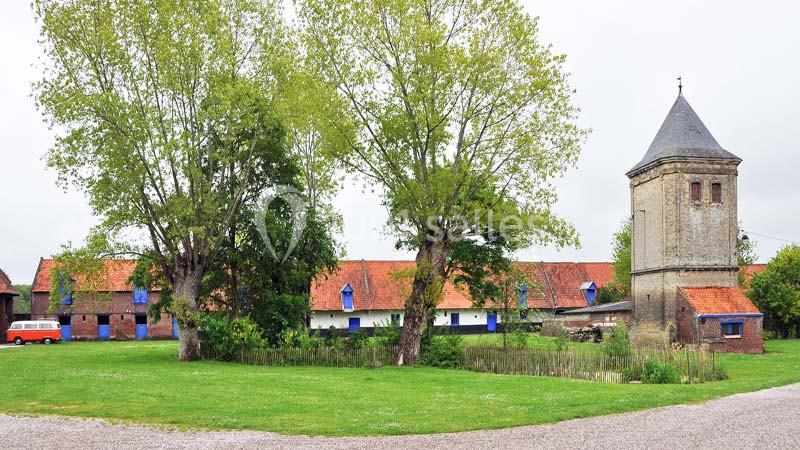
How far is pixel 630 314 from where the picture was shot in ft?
173

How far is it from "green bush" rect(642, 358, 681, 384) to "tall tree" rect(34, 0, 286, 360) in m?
19.2

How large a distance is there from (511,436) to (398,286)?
4849cm

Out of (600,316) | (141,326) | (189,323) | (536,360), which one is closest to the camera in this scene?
(536,360)

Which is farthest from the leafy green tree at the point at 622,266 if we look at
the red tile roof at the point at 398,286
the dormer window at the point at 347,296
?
the dormer window at the point at 347,296

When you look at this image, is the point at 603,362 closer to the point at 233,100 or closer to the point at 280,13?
the point at 233,100

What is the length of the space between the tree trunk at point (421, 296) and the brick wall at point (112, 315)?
112 ft

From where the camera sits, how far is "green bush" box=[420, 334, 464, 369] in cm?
3309

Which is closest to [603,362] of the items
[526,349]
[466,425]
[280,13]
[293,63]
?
[526,349]

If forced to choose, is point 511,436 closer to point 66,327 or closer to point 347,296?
point 347,296

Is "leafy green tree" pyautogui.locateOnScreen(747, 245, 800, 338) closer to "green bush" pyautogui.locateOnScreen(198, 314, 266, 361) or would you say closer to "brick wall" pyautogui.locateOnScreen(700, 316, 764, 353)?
"brick wall" pyautogui.locateOnScreen(700, 316, 764, 353)

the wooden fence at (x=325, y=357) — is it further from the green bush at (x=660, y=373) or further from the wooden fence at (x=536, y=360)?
the green bush at (x=660, y=373)

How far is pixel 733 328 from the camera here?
1727 inches

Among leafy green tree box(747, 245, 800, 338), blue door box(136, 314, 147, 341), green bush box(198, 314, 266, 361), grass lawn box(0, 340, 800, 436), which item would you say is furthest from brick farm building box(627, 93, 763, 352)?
blue door box(136, 314, 147, 341)

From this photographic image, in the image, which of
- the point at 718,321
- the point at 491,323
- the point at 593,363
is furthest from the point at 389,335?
the point at 491,323
